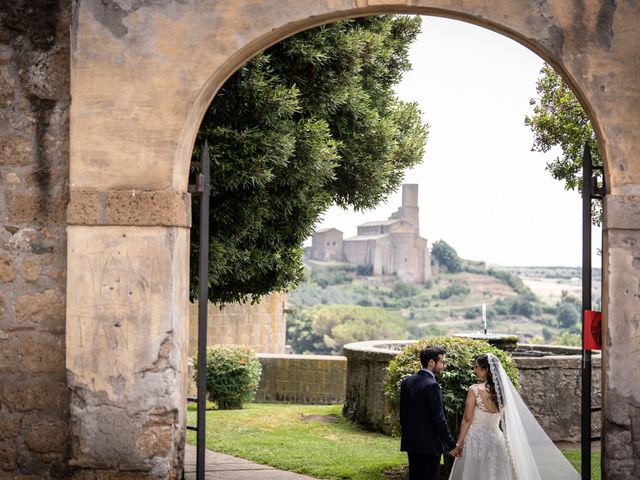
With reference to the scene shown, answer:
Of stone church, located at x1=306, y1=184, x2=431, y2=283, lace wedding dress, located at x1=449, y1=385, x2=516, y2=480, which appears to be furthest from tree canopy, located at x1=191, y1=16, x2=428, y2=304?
stone church, located at x1=306, y1=184, x2=431, y2=283

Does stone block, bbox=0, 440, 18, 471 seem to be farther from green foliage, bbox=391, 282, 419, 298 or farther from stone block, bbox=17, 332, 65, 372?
green foliage, bbox=391, 282, 419, 298

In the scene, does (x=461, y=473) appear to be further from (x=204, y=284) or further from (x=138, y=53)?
(x=138, y=53)

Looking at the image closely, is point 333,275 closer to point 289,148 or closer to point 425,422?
point 289,148

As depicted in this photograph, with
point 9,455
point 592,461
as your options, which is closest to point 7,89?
point 9,455

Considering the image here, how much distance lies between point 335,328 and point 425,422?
53.3 metres

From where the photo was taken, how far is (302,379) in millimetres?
16656

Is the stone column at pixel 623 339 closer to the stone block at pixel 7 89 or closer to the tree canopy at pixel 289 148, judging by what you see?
the tree canopy at pixel 289 148

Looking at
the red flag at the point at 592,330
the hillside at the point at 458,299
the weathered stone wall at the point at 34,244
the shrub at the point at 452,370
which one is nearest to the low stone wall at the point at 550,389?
the shrub at the point at 452,370

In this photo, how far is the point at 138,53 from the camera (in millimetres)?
6391

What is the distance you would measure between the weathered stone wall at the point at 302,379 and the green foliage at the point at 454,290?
69.1 meters

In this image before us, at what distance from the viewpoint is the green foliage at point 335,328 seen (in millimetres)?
59469

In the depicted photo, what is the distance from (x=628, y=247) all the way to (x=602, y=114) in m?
0.90

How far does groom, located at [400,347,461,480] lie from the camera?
7094mm

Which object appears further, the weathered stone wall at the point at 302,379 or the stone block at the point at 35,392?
the weathered stone wall at the point at 302,379
